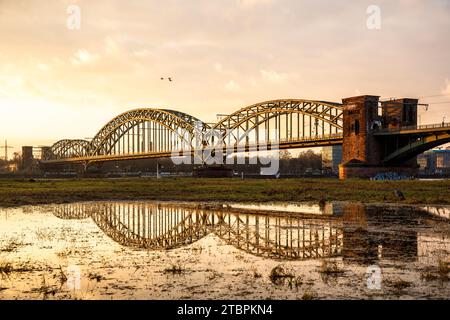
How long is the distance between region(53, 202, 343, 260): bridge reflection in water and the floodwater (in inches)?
1.4

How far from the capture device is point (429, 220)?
67.9ft

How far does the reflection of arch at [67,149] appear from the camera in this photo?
6767 inches

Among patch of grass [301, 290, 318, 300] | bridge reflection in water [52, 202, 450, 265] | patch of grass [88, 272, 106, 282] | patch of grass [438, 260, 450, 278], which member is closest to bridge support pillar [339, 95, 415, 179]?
bridge reflection in water [52, 202, 450, 265]

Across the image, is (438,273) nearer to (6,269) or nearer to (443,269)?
(443,269)

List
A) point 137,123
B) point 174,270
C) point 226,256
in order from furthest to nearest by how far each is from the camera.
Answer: point 137,123, point 226,256, point 174,270

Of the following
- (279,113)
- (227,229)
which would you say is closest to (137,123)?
(279,113)

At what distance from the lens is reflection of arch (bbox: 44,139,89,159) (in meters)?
172

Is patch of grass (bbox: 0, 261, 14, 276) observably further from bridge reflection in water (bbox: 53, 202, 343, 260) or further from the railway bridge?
the railway bridge

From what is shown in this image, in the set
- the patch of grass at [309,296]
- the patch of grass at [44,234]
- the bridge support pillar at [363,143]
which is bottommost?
the patch of grass at [309,296]

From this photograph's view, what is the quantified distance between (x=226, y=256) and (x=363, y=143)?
57.5m

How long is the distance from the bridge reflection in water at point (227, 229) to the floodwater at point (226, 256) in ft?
0.12

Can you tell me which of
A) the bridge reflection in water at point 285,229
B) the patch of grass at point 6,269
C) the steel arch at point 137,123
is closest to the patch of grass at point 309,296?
the bridge reflection in water at point 285,229

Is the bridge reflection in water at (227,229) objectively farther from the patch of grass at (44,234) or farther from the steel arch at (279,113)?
the steel arch at (279,113)

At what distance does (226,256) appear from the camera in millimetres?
12828
